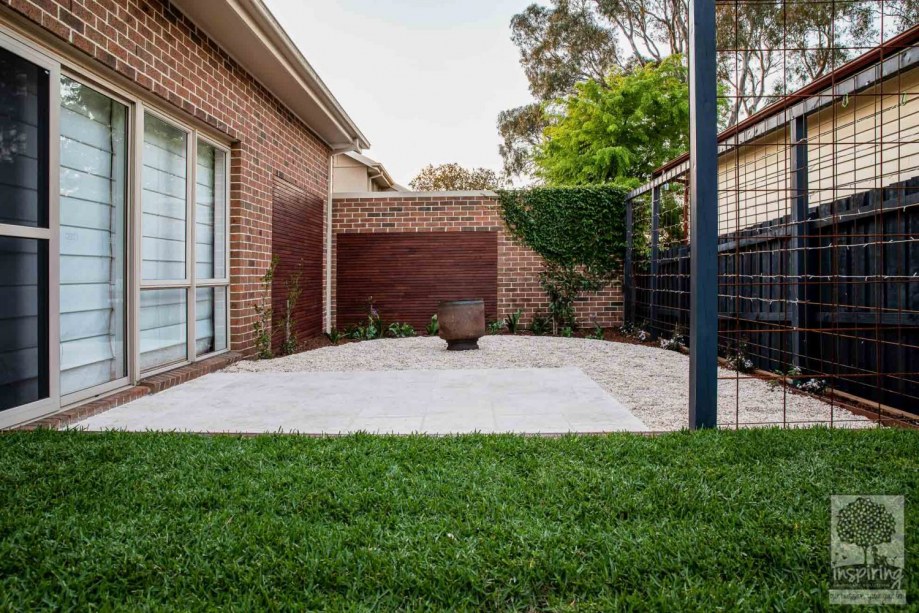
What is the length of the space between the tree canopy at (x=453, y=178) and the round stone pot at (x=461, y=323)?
68.2ft

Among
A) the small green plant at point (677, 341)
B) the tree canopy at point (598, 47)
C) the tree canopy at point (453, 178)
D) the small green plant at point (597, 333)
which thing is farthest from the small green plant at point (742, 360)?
the tree canopy at point (453, 178)

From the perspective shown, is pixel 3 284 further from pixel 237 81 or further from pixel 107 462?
pixel 237 81

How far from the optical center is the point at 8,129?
301 centimetres

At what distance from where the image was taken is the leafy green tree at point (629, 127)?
1405 cm

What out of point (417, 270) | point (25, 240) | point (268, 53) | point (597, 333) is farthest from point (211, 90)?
point (597, 333)

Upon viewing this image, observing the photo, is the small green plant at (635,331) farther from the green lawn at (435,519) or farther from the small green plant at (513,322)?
the green lawn at (435,519)

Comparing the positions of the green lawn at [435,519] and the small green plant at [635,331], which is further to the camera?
the small green plant at [635,331]

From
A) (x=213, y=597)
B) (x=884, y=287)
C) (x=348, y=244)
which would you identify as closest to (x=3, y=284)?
(x=213, y=597)

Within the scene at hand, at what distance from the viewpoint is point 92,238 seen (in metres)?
3.72

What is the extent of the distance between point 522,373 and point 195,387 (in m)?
2.58

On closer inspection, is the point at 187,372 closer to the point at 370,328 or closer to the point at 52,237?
the point at 52,237

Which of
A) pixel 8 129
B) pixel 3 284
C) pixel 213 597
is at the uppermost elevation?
pixel 8 129

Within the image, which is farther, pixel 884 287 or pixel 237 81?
pixel 237 81

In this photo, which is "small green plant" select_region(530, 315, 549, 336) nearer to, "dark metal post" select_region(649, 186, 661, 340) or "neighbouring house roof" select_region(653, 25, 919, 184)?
"dark metal post" select_region(649, 186, 661, 340)
